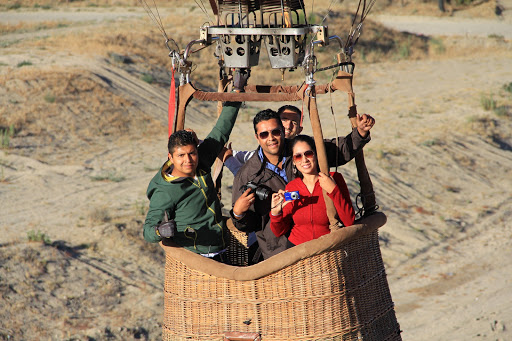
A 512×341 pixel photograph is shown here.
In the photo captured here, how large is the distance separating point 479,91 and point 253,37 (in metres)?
11.0

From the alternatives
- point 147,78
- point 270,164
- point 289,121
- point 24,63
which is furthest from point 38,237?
point 147,78

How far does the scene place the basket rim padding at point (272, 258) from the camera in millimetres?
3516

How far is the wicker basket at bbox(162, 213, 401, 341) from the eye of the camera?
140 inches

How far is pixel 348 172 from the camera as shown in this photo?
10297mm

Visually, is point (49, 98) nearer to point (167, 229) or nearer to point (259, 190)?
point (259, 190)

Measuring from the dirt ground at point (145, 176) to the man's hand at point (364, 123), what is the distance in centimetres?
352

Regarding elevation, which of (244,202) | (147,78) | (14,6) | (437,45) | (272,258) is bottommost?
(437,45)

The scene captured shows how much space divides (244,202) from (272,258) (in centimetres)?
33

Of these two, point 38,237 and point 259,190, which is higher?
point 259,190

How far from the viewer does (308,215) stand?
3.76 metres

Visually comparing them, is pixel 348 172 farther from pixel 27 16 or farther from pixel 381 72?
pixel 27 16

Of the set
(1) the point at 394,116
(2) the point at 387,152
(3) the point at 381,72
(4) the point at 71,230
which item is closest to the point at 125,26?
(3) the point at 381,72

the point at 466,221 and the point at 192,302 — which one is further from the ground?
the point at 192,302

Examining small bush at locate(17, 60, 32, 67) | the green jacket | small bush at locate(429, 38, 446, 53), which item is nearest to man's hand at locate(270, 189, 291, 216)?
the green jacket
